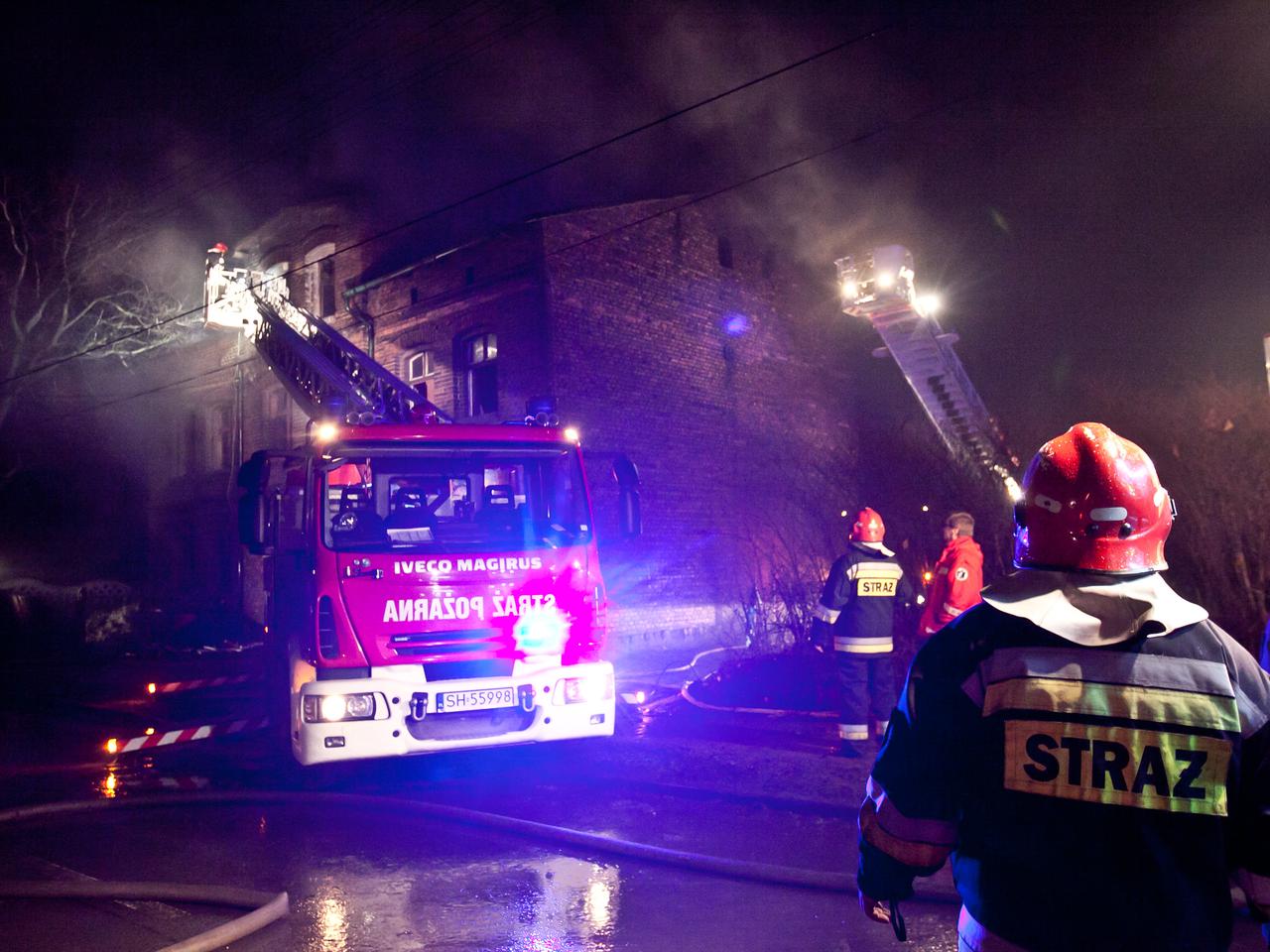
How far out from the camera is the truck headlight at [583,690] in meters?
6.38

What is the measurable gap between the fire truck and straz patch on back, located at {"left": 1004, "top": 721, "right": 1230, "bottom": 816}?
4.88 meters

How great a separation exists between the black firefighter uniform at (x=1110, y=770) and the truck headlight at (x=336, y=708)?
15.7ft

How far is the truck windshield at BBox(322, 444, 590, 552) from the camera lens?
644cm

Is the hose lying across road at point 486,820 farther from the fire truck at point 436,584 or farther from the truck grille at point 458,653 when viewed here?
the truck grille at point 458,653

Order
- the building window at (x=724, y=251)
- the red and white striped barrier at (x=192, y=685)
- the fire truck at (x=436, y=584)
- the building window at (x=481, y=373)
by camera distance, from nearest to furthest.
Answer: the fire truck at (x=436, y=584)
the red and white striped barrier at (x=192, y=685)
the building window at (x=481, y=373)
the building window at (x=724, y=251)

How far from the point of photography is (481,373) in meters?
16.2

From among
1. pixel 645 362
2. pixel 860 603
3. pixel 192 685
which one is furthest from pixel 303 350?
pixel 860 603

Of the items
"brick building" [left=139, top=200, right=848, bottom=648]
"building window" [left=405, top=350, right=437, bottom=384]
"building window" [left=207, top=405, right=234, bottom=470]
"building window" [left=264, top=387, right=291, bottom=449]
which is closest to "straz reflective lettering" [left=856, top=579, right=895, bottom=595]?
"brick building" [left=139, top=200, right=848, bottom=648]

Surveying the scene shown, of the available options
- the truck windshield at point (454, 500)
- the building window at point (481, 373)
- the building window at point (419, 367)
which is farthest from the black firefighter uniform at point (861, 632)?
the building window at point (419, 367)

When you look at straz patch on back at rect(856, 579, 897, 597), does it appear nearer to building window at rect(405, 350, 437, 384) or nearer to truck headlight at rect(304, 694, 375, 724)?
truck headlight at rect(304, 694, 375, 724)

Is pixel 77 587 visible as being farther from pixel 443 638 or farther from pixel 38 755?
pixel 443 638

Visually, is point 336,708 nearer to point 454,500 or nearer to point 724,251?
point 454,500

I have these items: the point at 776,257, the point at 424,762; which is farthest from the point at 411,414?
the point at 776,257

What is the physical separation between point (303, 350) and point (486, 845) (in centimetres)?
1173
